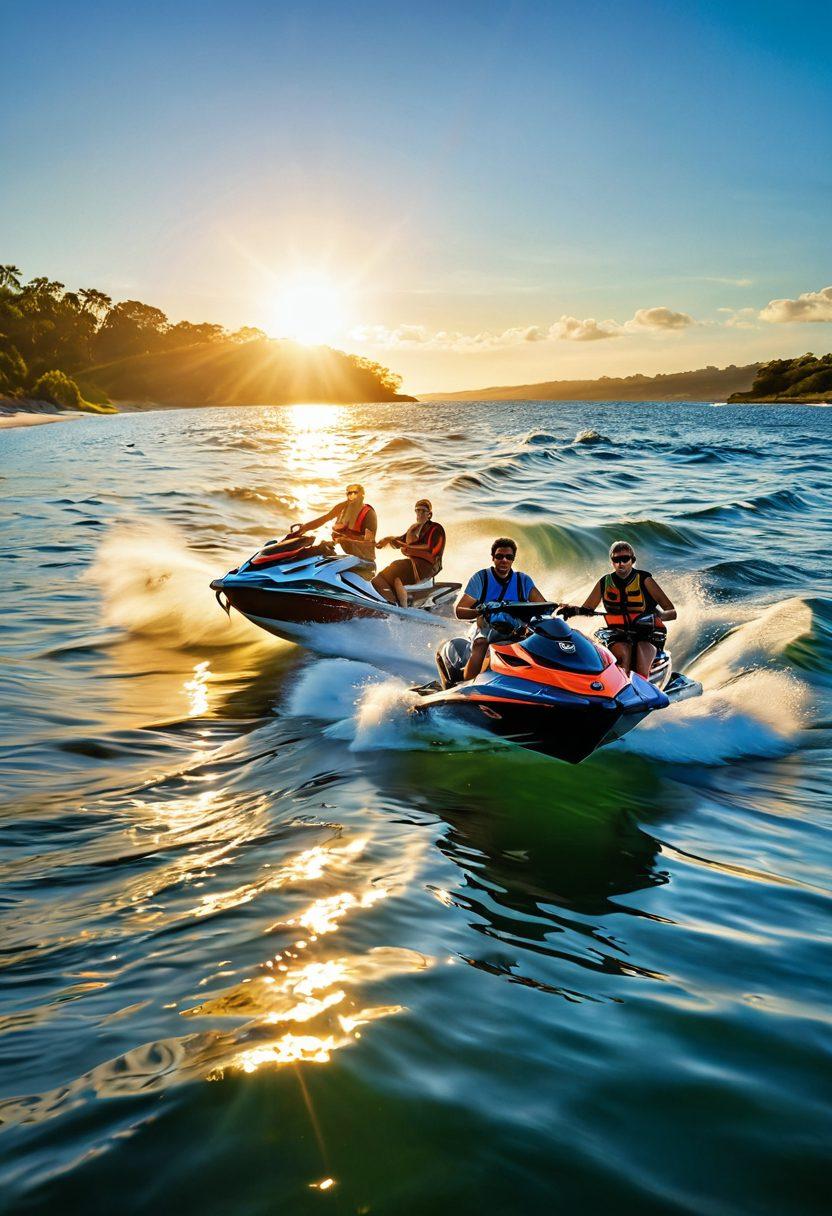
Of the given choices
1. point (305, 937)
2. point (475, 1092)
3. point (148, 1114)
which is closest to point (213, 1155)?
Answer: point (148, 1114)

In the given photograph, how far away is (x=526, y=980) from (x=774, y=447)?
4708cm

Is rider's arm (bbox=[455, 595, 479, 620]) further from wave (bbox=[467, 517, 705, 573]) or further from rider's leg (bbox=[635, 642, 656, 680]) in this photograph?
wave (bbox=[467, 517, 705, 573])

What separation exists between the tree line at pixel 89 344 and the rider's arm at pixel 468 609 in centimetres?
8284

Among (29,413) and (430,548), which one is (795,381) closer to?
(29,413)

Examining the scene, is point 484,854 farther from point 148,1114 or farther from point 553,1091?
point 148,1114

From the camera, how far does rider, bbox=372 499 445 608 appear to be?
10.9 metres

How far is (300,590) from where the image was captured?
A: 33.9 ft

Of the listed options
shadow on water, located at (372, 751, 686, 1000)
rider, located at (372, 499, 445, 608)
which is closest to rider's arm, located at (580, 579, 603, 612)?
shadow on water, located at (372, 751, 686, 1000)

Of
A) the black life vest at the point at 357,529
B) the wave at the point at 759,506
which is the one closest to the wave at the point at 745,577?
the wave at the point at 759,506

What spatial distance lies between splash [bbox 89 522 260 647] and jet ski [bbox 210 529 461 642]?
176cm

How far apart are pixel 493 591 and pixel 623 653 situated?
159 cm

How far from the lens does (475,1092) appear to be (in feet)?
9.57

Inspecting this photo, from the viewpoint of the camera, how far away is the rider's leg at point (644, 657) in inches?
317

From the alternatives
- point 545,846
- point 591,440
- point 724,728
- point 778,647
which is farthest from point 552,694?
point 591,440
